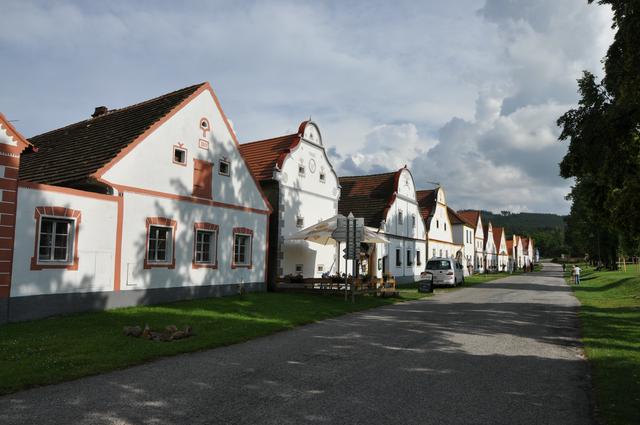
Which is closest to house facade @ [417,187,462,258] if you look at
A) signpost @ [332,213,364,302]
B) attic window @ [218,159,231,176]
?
signpost @ [332,213,364,302]

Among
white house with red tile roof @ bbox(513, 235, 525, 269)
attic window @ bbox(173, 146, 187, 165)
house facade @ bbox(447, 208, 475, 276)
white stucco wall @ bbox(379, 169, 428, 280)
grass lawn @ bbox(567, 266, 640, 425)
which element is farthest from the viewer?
white house with red tile roof @ bbox(513, 235, 525, 269)

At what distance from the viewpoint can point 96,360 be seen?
798 centimetres

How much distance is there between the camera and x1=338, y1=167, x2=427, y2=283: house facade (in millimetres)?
30203

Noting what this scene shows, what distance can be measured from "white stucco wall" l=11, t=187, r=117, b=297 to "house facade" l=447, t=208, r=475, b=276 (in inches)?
1550

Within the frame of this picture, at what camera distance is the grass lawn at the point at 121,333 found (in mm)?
7457

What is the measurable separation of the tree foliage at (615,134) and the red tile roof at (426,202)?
19840 mm

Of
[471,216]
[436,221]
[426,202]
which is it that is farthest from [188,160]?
[471,216]

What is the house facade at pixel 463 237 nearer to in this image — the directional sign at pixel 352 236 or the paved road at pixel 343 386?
the directional sign at pixel 352 236

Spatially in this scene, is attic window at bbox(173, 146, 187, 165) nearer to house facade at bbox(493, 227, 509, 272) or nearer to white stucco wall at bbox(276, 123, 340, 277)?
white stucco wall at bbox(276, 123, 340, 277)

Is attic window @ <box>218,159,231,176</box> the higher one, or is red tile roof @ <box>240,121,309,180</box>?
red tile roof @ <box>240,121,309,180</box>

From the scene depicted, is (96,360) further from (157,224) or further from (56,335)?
(157,224)

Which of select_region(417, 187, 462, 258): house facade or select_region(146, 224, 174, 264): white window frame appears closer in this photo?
select_region(146, 224, 174, 264): white window frame

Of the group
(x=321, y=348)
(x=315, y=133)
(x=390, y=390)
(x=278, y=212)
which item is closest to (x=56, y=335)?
(x=321, y=348)

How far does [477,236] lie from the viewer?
192 ft
